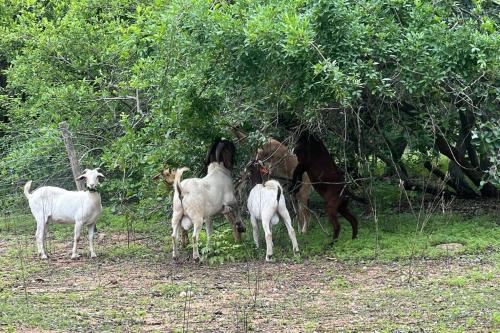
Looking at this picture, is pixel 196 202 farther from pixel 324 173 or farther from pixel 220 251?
pixel 324 173

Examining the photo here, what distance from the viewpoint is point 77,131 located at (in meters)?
14.1

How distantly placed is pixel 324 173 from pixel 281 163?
1.61 meters

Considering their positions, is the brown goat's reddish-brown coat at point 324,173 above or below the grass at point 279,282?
above

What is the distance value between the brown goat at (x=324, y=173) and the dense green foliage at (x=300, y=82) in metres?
0.36

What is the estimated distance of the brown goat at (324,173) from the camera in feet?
38.1

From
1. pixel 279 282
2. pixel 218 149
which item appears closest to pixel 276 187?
pixel 218 149

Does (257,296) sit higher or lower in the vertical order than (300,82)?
lower

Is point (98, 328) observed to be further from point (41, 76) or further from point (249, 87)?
point (41, 76)

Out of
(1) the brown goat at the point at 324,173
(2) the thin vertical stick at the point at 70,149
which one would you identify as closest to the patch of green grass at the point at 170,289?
(1) the brown goat at the point at 324,173

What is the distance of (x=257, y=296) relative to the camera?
833 cm

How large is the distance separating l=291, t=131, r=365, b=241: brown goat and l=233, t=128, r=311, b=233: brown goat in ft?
1.31

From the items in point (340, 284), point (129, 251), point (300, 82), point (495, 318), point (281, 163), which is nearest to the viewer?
point (495, 318)

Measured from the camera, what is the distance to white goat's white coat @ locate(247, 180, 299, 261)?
10.7 meters

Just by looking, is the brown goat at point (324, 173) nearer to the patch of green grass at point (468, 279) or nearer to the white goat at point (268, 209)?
the white goat at point (268, 209)
